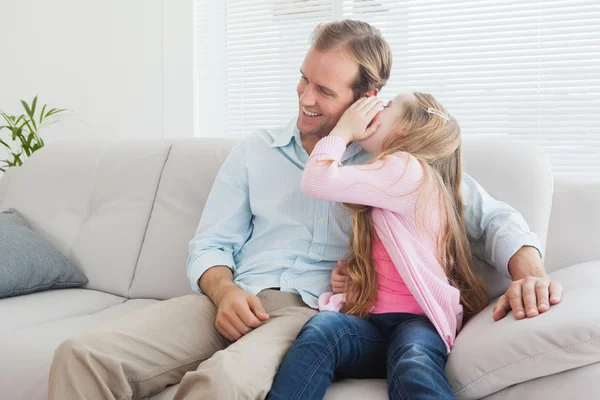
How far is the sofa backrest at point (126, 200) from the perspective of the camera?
2061 millimetres

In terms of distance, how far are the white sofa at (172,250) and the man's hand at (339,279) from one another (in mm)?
256

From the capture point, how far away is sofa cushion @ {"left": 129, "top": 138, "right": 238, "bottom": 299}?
2.04 m

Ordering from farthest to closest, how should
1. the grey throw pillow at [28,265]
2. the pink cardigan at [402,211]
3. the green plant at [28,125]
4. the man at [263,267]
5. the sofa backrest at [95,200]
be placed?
the green plant at [28,125], the sofa backrest at [95,200], the grey throw pillow at [28,265], the pink cardigan at [402,211], the man at [263,267]

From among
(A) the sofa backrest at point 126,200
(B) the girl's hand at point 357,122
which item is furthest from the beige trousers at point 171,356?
(A) the sofa backrest at point 126,200

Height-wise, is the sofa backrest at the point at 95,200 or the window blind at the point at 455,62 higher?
the window blind at the point at 455,62

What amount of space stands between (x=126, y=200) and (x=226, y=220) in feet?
2.02

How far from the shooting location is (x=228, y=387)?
3.75 ft

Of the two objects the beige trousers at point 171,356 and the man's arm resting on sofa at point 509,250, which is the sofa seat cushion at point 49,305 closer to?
the beige trousers at point 171,356

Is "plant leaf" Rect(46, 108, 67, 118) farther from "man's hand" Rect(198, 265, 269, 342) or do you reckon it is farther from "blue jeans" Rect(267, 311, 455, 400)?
"blue jeans" Rect(267, 311, 455, 400)

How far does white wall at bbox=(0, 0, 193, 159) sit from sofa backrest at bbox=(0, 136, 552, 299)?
1.04 m

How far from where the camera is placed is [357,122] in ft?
5.28

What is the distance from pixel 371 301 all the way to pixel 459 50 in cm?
184

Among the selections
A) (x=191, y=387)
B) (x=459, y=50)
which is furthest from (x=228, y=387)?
(x=459, y=50)

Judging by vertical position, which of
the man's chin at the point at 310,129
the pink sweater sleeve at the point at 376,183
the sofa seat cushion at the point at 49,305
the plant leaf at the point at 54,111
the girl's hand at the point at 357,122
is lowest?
the sofa seat cushion at the point at 49,305
